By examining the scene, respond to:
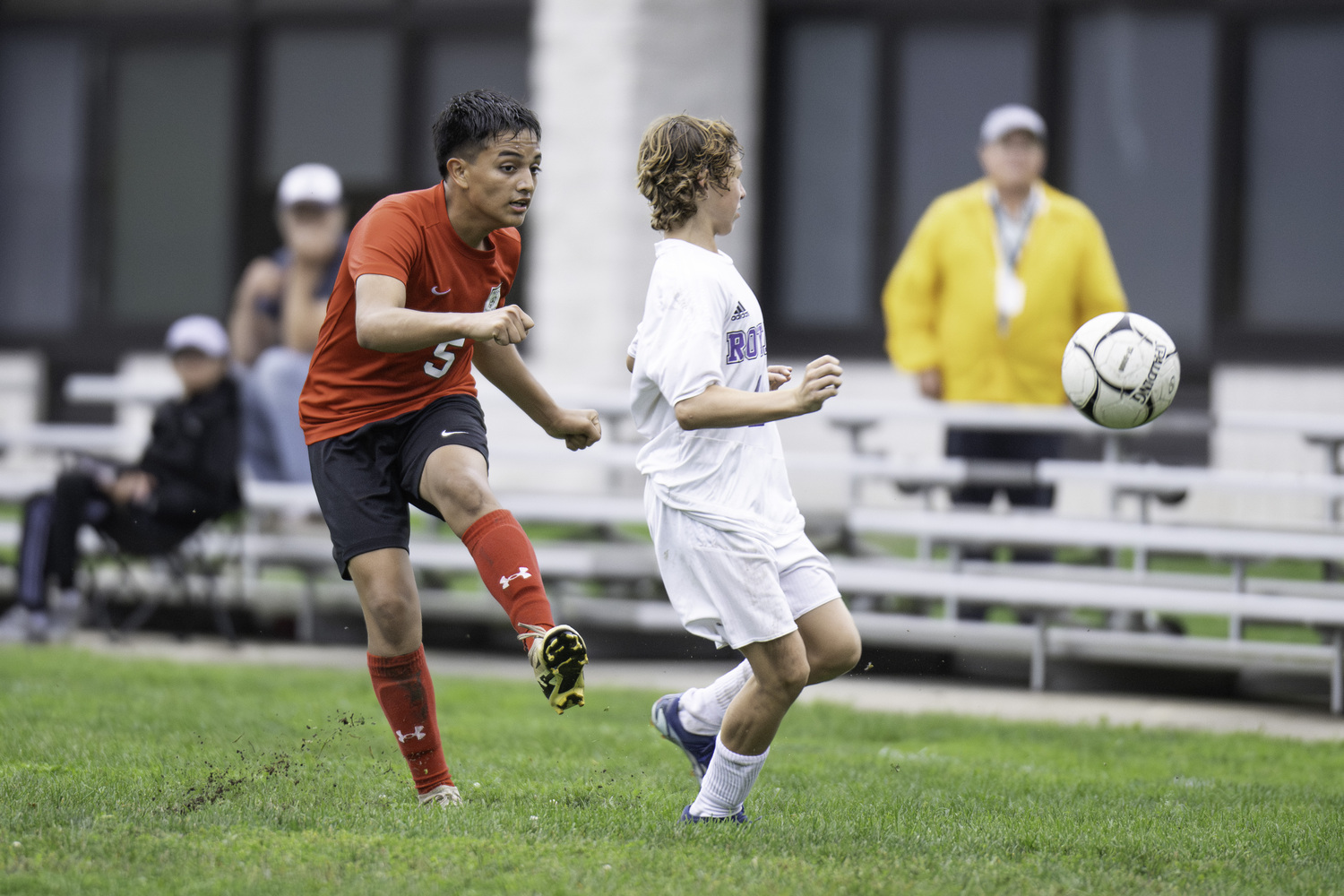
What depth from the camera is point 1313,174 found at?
11812 mm

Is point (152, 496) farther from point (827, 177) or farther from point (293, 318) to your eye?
point (827, 177)

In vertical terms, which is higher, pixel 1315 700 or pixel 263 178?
pixel 263 178

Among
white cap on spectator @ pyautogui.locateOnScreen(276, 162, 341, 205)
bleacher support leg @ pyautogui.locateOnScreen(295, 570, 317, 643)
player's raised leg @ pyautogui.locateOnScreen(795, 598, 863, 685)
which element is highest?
white cap on spectator @ pyautogui.locateOnScreen(276, 162, 341, 205)

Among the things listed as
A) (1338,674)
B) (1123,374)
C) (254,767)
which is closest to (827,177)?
(1338,674)

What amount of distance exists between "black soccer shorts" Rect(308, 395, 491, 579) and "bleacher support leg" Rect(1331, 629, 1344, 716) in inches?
169

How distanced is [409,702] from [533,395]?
965 mm

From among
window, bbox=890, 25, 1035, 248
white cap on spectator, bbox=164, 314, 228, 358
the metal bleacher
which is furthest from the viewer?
window, bbox=890, 25, 1035, 248

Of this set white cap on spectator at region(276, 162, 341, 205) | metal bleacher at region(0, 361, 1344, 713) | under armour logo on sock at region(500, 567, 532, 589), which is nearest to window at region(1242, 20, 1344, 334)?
metal bleacher at region(0, 361, 1344, 713)

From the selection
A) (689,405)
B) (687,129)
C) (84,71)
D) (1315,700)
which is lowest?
(1315,700)

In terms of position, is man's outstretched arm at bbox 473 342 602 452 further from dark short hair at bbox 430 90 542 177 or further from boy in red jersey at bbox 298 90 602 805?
dark short hair at bbox 430 90 542 177

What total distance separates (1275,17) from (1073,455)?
335 centimetres

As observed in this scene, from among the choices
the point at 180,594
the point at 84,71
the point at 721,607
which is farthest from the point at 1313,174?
the point at 84,71

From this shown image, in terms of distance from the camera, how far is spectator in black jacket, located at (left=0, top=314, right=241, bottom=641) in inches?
355

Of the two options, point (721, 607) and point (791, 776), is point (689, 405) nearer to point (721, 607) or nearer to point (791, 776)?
point (721, 607)
